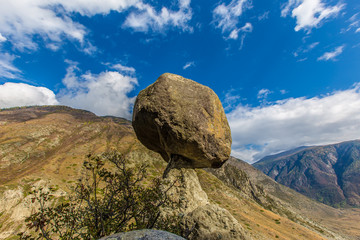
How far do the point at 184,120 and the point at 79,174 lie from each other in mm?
63375

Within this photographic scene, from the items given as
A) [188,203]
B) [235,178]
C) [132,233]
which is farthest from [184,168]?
[235,178]

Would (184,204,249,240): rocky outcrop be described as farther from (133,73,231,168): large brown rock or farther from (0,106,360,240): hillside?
(0,106,360,240): hillside

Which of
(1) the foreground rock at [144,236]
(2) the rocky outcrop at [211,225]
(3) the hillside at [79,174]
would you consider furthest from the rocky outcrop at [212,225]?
(3) the hillside at [79,174]

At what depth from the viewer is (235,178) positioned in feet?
286

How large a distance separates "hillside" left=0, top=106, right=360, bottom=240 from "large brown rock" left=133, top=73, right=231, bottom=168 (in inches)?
736

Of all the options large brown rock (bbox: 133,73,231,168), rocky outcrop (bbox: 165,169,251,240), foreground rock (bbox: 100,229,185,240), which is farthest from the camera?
large brown rock (bbox: 133,73,231,168)

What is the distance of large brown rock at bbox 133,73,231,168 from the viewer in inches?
575

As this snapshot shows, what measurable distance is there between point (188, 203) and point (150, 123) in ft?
28.2

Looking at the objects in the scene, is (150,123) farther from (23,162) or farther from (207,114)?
(23,162)

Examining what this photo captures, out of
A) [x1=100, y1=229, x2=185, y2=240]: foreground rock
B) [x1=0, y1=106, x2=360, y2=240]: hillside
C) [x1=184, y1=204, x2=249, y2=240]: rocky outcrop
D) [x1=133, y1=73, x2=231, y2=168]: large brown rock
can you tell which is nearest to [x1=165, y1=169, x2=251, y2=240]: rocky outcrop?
[x1=184, y1=204, x2=249, y2=240]: rocky outcrop

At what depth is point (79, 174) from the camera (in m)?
62.9

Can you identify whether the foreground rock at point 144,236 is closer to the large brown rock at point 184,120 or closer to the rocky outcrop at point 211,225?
the rocky outcrop at point 211,225

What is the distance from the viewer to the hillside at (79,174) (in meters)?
35.1

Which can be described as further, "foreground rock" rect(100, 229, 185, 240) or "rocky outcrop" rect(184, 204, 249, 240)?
"rocky outcrop" rect(184, 204, 249, 240)
